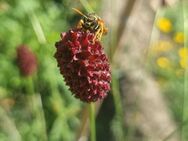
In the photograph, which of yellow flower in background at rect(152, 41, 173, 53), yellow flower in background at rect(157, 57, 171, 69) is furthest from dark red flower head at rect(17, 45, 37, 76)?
yellow flower in background at rect(152, 41, 173, 53)

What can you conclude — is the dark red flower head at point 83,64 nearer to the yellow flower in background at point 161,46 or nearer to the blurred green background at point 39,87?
the blurred green background at point 39,87

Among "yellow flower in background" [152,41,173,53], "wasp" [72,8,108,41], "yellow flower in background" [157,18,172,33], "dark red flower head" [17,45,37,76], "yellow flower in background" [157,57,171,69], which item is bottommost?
"yellow flower in background" [157,57,171,69]

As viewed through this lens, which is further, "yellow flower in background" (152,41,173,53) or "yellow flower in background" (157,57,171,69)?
"yellow flower in background" (152,41,173,53)

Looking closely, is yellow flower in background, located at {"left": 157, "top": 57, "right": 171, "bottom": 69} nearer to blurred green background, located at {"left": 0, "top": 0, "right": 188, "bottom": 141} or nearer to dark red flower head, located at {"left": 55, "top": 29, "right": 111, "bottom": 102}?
blurred green background, located at {"left": 0, "top": 0, "right": 188, "bottom": 141}

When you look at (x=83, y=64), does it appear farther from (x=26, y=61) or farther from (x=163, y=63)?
(x=163, y=63)

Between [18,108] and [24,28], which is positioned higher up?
[24,28]

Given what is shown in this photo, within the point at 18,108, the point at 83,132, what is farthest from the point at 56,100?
the point at 83,132

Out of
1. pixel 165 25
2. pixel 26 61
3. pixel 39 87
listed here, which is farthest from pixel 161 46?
pixel 26 61

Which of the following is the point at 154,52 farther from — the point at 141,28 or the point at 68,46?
the point at 68,46
